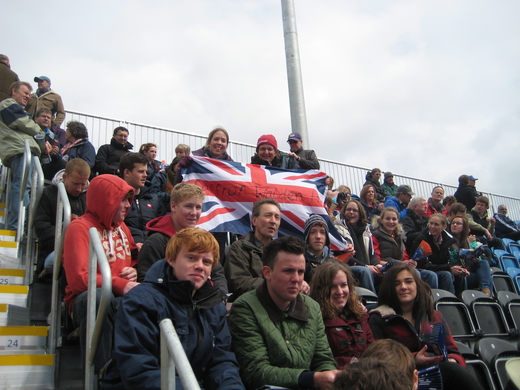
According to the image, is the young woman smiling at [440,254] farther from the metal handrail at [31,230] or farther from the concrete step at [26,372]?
the concrete step at [26,372]

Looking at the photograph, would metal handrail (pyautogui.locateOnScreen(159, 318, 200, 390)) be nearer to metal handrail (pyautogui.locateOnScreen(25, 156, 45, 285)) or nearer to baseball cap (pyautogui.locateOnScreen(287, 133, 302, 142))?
metal handrail (pyautogui.locateOnScreen(25, 156, 45, 285))

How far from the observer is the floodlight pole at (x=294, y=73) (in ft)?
26.8

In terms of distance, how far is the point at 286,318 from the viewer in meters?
3.03

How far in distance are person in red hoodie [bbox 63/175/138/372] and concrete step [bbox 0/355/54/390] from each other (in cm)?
34

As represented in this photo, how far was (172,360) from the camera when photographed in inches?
73.5

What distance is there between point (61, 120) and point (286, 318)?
7.00 metres

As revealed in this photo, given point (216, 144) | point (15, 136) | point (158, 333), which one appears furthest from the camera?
point (216, 144)

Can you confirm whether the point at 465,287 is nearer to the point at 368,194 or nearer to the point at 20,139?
the point at 368,194

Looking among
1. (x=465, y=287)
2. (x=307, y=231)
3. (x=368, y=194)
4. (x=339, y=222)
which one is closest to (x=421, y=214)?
(x=368, y=194)

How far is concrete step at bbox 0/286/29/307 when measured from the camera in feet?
12.9

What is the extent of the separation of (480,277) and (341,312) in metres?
4.44

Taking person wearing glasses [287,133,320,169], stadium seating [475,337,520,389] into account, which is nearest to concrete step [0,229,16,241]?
person wearing glasses [287,133,320,169]

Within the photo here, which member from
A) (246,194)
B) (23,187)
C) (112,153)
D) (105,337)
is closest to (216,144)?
(246,194)

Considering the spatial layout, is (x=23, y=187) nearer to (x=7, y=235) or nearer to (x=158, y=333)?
A: (x=7, y=235)
